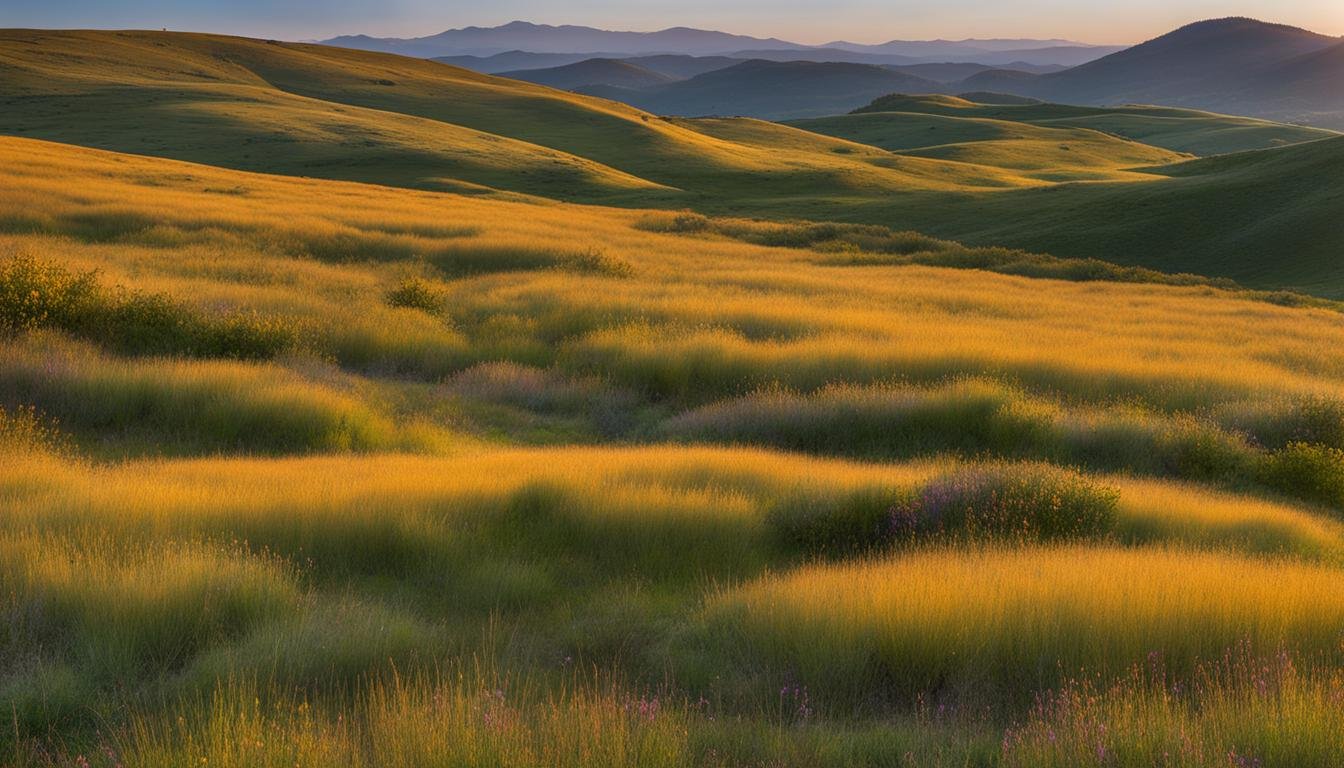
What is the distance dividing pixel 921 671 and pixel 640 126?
98902 mm

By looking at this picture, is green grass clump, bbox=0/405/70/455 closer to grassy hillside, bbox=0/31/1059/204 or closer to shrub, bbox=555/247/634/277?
shrub, bbox=555/247/634/277

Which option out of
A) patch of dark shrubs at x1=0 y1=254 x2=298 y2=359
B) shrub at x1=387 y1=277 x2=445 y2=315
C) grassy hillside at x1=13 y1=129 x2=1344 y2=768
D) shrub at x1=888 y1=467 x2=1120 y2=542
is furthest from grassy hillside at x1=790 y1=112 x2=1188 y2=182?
shrub at x1=888 y1=467 x2=1120 y2=542

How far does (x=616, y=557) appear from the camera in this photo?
23.8ft

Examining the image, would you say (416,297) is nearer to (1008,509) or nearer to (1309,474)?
(1008,509)

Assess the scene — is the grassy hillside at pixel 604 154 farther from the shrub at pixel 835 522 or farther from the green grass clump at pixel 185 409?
the green grass clump at pixel 185 409

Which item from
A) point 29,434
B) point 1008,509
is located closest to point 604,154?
point 29,434

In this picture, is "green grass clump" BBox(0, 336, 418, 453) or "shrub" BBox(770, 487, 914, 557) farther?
"green grass clump" BBox(0, 336, 418, 453)

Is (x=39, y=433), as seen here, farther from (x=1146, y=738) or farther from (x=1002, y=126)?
(x=1002, y=126)

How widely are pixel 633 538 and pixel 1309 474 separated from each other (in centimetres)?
857

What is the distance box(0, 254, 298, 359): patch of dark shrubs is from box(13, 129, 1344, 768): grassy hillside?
64mm

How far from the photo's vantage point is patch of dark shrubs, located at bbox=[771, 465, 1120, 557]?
7.81 metres

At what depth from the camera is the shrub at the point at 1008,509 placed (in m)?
7.91

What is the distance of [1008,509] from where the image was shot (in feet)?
27.0

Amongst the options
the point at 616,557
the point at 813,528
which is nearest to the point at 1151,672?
the point at 813,528
